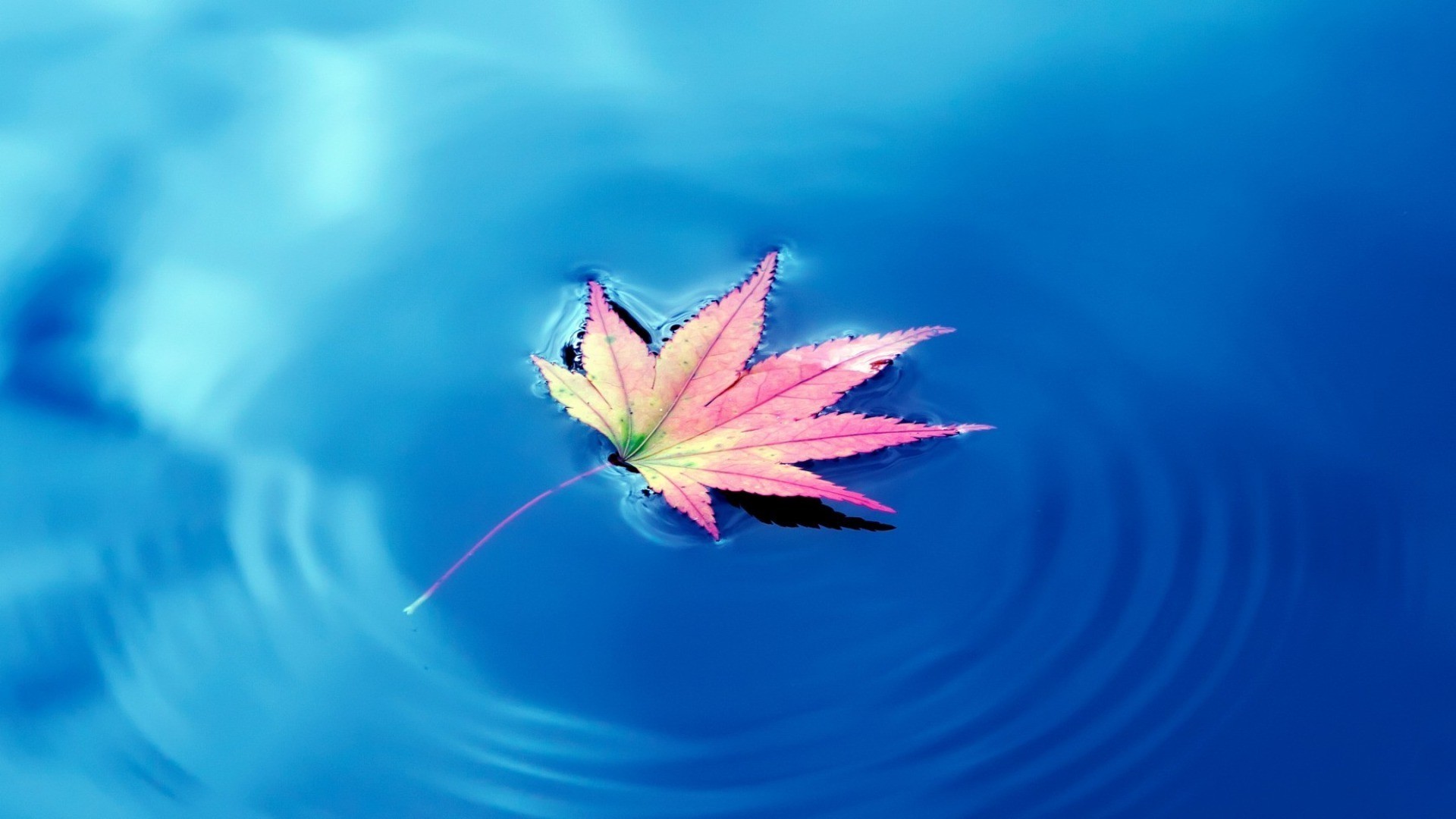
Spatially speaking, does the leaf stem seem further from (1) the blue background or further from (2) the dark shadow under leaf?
(2) the dark shadow under leaf

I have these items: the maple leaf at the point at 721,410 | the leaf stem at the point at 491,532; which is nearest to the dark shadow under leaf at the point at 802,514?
the maple leaf at the point at 721,410

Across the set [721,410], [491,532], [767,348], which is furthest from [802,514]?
[491,532]

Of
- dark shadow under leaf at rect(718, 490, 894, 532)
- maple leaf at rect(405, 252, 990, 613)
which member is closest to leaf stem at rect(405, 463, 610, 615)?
maple leaf at rect(405, 252, 990, 613)

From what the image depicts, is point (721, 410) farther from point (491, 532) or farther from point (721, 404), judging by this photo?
point (491, 532)

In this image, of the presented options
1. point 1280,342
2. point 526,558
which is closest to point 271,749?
point 526,558

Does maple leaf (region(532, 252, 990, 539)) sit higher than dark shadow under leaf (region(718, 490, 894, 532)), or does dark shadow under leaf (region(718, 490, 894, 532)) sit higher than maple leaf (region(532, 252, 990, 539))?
maple leaf (region(532, 252, 990, 539))

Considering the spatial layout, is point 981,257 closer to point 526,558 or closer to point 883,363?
point 883,363

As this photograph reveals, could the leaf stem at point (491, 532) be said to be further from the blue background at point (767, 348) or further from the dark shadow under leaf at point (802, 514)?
the dark shadow under leaf at point (802, 514)
